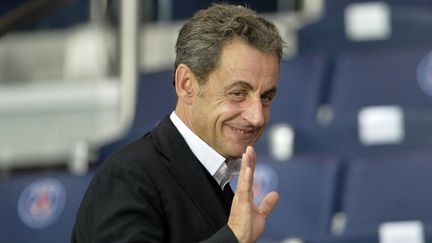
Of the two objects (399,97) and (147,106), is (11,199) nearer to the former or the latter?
(147,106)

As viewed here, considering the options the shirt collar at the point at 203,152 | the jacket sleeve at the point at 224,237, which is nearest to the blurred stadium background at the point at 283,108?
the shirt collar at the point at 203,152

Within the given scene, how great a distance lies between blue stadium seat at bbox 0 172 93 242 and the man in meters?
2.15

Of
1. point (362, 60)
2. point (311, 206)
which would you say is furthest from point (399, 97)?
point (311, 206)

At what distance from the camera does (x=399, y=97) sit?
4.05 metres

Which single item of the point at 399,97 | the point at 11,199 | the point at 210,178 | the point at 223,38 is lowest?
the point at 11,199

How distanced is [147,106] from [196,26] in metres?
2.57

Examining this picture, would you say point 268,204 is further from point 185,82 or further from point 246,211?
point 185,82

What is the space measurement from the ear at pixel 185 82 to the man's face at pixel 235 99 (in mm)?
13

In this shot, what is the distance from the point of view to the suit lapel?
1888 millimetres

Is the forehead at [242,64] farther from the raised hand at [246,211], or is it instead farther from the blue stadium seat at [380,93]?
the blue stadium seat at [380,93]

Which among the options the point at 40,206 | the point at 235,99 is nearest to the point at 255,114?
the point at 235,99

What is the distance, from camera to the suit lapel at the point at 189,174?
1.89 metres

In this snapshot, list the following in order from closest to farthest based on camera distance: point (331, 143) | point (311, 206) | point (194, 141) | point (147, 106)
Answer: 1. point (194, 141)
2. point (311, 206)
3. point (331, 143)
4. point (147, 106)

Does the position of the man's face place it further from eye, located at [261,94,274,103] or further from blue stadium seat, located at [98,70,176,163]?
blue stadium seat, located at [98,70,176,163]
